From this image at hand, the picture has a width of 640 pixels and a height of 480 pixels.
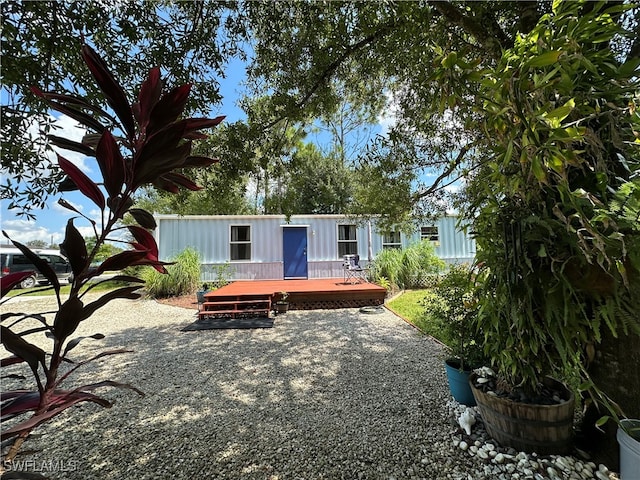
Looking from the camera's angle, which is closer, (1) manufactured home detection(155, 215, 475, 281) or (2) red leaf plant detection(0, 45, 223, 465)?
(2) red leaf plant detection(0, 45, 223, 465)

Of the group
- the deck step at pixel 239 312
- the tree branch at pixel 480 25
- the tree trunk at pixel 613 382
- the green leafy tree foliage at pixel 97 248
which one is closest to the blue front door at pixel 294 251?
the deck step at pixel 239 312

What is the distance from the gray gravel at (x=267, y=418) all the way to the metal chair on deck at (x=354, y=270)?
408 cm

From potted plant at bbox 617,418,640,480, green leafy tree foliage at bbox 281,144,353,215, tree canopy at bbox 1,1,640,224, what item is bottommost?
potted plant at bbox 617,418,640,480

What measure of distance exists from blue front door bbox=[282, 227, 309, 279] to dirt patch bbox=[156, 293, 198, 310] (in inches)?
115

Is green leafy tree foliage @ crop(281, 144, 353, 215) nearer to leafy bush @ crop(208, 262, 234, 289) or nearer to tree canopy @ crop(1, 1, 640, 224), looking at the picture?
leafy bush @ crop(208, 262, 234, 289)

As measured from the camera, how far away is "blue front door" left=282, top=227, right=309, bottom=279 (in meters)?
9.70

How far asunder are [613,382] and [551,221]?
108cm

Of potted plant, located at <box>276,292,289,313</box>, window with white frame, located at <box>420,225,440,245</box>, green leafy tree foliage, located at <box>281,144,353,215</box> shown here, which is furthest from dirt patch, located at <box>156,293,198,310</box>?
green leafy tree foliage, located at <box>281,144,353,215</box>

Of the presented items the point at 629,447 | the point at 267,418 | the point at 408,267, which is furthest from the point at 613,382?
the point at 408,267

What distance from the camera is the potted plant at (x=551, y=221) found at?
1.06 metres

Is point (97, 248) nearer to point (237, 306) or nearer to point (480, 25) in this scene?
point (480, 25)

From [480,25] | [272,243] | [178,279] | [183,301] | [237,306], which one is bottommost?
[183,301]

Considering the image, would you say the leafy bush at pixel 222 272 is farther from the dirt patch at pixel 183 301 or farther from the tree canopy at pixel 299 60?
the tree canopy at pixel 299 60

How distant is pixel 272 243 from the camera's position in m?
9.70
